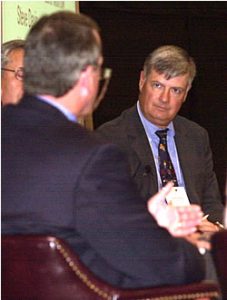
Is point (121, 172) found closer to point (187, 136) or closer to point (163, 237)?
point (163, 237)

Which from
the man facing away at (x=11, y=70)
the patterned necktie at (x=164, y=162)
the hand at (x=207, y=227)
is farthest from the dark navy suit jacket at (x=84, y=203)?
the patterned necktie at (x=164, y=162)

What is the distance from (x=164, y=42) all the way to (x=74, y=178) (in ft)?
14.1

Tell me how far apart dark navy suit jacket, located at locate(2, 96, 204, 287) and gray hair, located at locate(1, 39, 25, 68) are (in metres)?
1.41

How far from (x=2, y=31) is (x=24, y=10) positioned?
0.21 metres

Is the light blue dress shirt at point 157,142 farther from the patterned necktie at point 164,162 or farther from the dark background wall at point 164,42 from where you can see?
Answer: the dark background wall at point 164,42

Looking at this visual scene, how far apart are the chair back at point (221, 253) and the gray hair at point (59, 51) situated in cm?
64

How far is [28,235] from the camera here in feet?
7.44

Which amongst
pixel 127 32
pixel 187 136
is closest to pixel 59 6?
pixel 187 136

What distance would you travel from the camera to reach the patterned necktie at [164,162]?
13.0 feet

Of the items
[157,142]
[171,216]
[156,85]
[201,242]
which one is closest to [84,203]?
[171,216]

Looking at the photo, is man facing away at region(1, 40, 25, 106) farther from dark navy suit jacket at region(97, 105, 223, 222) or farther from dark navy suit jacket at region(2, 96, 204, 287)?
dark navy suit jacket at region(2, 96, 204, 287)

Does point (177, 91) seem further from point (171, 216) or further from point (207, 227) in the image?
point (171, 216)

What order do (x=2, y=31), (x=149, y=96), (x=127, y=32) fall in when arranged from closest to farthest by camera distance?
(x=2, y=31), (x=149, y=96), (x=127, y=32)

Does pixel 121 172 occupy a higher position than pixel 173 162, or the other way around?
pixel 121 172
